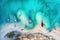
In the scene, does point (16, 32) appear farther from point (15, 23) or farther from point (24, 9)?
point (24, 9)

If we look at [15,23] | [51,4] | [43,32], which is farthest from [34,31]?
[51,4]

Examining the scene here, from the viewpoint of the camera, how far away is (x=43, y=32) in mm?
1636

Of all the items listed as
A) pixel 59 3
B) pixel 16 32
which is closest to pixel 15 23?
pixel 16 32

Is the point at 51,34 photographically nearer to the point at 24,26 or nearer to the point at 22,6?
the point at 24,26

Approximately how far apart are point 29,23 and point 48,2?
0.29 meters

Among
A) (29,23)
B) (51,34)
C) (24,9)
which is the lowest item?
(51,34)

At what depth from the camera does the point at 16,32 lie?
5.45 ft

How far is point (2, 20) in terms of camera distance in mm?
1670

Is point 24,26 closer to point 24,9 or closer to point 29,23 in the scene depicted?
point 29,23

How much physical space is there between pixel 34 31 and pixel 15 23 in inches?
8.3

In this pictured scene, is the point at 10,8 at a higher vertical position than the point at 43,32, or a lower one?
higher

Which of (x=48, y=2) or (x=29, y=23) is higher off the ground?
(x=48, y=2)

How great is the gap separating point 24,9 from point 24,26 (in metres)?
0.17

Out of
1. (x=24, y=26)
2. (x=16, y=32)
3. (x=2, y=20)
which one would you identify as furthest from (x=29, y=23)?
(x=2, y=20)
